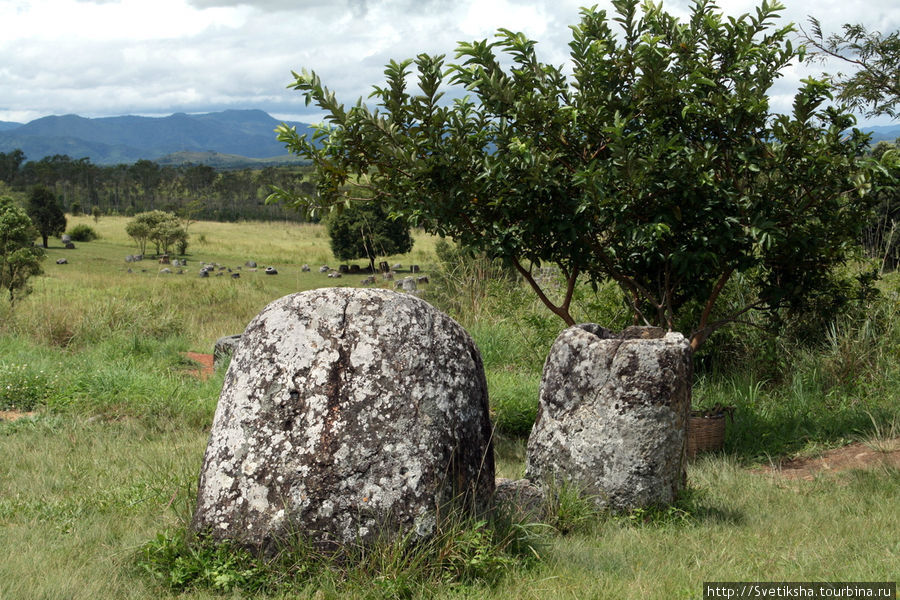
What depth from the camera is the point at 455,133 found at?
23.1 ft

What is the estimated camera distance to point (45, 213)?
4781 centimetres

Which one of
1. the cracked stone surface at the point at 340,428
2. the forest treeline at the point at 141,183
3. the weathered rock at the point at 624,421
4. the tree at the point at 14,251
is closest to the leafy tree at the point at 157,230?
the tree at the point at 14,251

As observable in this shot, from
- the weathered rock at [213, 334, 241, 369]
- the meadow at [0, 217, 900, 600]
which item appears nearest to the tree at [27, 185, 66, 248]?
the meadow at [0, 217, 900, 600]

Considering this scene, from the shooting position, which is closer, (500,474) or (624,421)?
(624,421)

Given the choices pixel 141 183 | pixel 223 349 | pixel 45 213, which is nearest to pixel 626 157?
pixel 223 349

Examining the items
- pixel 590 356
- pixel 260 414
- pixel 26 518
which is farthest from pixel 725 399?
pixel 26 518

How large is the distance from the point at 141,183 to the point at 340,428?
131 meters

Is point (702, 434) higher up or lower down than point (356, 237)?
lower down

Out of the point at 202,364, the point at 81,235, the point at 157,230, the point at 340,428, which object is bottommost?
the point at 202,364

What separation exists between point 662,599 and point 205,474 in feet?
8.24

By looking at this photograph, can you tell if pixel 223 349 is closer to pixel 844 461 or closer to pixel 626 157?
pixel 626 157

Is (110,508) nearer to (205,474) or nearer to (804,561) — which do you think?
(205,474)

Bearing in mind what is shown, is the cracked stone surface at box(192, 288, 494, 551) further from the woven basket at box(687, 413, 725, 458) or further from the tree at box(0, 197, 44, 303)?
the tree at box(0, 197, 44, 303)

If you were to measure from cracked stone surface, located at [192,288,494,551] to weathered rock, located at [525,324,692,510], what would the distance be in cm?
138
